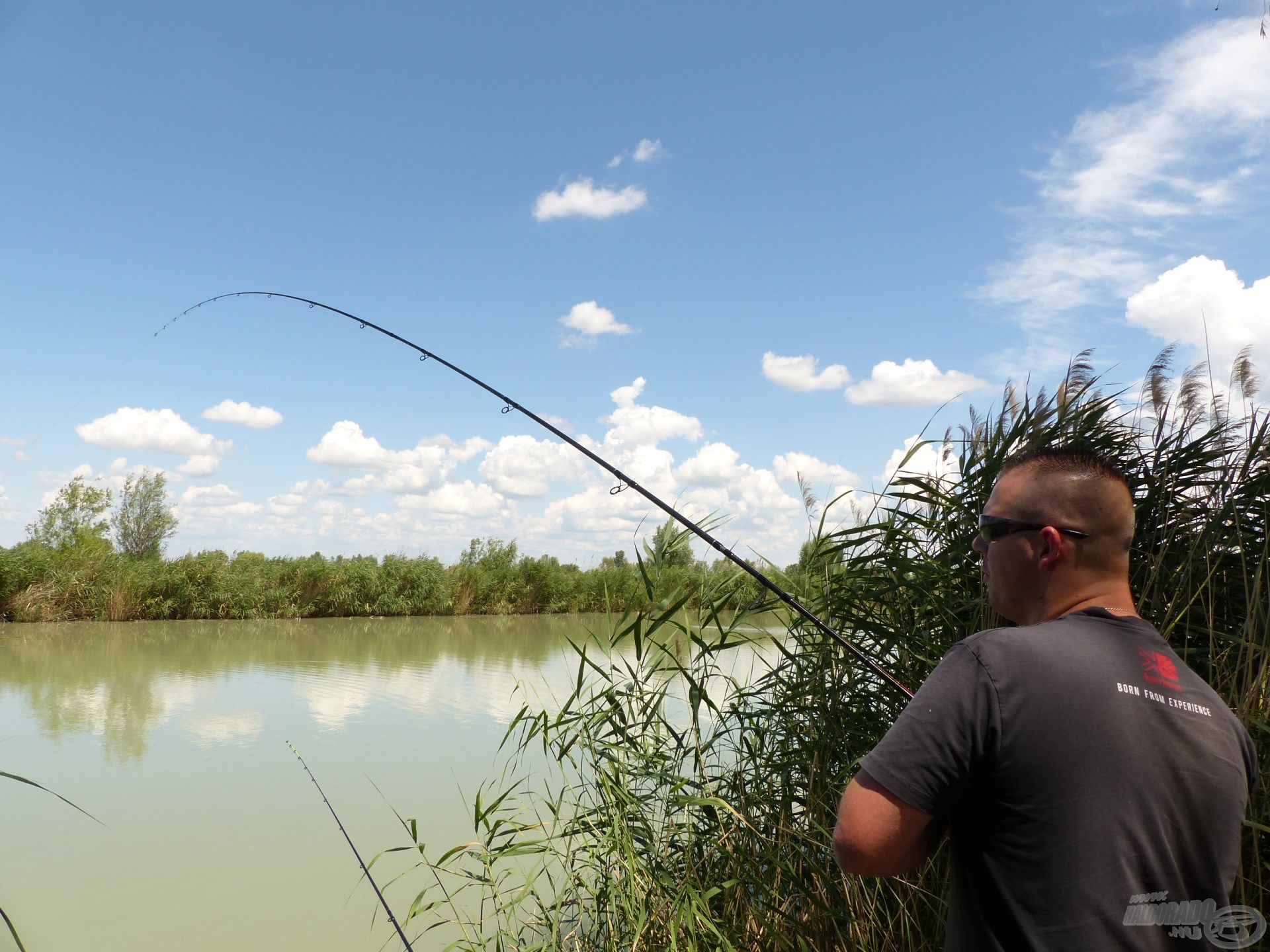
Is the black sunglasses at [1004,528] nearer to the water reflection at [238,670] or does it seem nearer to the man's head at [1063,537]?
the man's head at [1063,537]

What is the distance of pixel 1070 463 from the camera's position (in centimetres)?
124

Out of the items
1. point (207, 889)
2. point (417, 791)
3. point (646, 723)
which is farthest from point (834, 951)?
point (417, 791)

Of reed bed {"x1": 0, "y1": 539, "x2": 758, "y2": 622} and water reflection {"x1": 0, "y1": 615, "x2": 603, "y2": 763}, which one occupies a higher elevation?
reed bed {"x1": 0, "y1": 539, "x2": 758, "y2": 622}

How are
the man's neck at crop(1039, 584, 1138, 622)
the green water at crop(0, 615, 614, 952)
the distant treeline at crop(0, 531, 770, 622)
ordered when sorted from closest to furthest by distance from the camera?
the man's neck at crop(1039, 584, 1138, 622)
the green water at crop(0, 615, 614, 952)
the distant treeline at crop(0, 531, 770, 622)

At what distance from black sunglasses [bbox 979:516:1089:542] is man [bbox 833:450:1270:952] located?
0.15 meters

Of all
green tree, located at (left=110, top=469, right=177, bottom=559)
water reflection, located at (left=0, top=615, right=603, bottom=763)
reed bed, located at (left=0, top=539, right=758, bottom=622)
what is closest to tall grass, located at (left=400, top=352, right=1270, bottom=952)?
water reflection, located at (left=0, top=615, right=603, bottom=763)

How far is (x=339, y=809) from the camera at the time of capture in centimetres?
549

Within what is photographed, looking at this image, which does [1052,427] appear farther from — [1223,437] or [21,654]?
[21,654]

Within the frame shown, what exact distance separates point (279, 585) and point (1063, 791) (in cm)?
1797

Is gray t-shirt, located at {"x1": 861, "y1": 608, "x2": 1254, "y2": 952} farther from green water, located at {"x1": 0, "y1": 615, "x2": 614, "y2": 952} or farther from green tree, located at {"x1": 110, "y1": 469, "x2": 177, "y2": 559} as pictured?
green tree, located at {"x1": 110, "y1": 469, "x2": 177, "y2": 559}

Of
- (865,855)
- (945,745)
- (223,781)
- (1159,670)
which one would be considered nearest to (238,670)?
(223,781)

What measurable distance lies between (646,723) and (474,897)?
1.78 m

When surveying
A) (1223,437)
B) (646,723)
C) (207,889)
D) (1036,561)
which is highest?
(1223,437)

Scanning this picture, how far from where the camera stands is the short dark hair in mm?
1220
